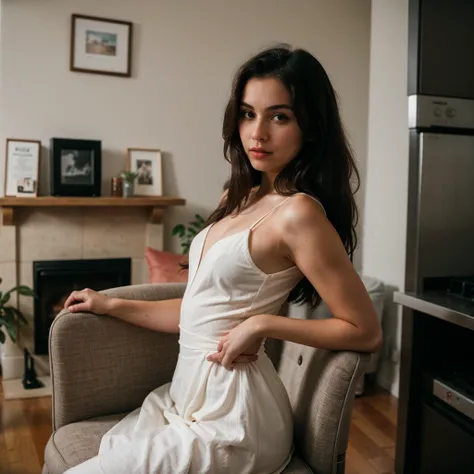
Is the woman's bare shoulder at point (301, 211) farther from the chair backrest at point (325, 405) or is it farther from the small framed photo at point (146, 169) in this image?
the small framed photo at point (146, 169)

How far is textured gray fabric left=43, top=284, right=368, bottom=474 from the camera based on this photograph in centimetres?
114

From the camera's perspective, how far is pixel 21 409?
272 cm

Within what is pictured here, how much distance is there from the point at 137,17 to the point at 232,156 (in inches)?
91.6

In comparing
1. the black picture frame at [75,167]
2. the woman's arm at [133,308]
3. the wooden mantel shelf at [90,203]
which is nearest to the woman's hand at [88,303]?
the woman's arm at [133,308]

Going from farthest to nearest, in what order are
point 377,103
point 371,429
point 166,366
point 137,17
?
point 137,17
point 377,103
point 371,429
point 166,366

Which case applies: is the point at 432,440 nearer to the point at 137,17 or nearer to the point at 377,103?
the point at 377,103

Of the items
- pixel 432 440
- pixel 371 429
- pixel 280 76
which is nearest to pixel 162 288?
pixel 280 76

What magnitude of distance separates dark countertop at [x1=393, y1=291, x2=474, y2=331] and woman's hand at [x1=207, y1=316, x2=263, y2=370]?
0.64 meters

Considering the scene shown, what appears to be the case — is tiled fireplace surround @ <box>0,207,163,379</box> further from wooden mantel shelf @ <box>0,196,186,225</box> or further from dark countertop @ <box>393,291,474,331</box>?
dark countertop @ <box>393,291,474,331</box>

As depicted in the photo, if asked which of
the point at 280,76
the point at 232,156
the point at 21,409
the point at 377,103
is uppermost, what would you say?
the point at 377,103

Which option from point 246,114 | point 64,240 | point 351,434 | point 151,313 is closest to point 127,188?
point 64,240

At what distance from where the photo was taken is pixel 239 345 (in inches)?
43.8

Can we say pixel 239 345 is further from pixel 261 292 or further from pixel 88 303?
pixel 88 303

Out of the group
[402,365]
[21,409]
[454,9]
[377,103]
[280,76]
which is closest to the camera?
[280,76]
